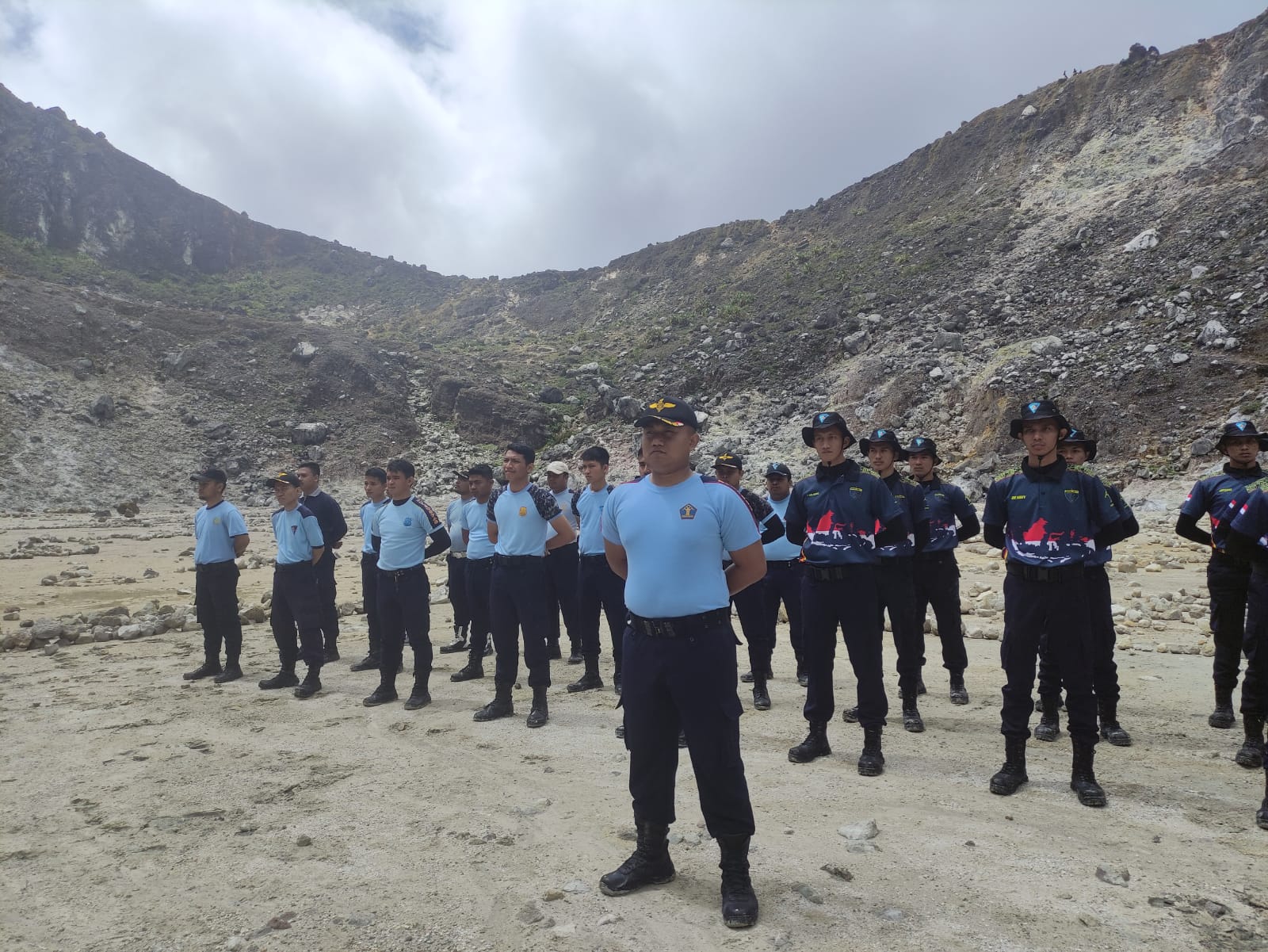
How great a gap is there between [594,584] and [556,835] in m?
3.64

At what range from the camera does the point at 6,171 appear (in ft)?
197

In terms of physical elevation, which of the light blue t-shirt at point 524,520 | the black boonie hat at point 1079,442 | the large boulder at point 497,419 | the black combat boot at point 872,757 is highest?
the large boulder at point 497,419

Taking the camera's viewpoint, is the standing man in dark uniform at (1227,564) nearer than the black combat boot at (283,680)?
Yes

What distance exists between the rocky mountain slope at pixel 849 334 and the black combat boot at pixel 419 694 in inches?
685

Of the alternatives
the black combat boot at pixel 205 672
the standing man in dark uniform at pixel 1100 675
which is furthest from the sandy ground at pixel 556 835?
the black combat boot at pixel 205 672

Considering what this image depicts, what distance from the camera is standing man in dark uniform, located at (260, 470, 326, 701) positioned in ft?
23.4

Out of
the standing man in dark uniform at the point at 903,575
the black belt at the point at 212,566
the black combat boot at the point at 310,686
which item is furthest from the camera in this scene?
the black belt at the point at 212,566

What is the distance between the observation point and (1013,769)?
413cm

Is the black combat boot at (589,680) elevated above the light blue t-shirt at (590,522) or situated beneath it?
situated beneath

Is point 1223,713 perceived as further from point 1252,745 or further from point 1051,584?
point 1051,584

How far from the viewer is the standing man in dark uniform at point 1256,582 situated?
4.30 metres

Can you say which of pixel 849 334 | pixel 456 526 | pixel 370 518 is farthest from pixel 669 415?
pixel 849 334

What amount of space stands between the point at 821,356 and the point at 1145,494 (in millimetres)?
16719

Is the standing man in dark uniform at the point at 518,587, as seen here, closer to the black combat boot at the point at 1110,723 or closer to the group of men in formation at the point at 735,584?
the group of men in formation at the point at 735,584
